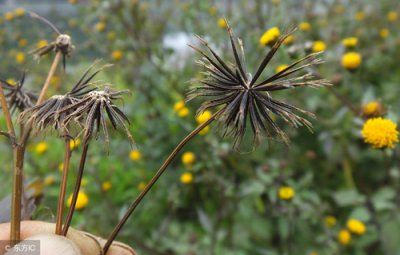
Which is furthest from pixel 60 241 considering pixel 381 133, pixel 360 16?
pixel 360 16

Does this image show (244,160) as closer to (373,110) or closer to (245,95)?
(373,110)

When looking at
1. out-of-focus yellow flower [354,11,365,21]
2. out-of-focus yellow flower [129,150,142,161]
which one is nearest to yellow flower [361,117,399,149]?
out-of-focus yellow flower [129,150,142,161]

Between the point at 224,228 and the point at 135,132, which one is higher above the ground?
the point at 135,132

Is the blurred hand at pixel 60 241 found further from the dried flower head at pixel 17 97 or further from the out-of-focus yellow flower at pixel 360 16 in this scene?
the out-of-focus yellow flower at pixel 360 16

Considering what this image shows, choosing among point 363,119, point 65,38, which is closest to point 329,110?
point 363,119

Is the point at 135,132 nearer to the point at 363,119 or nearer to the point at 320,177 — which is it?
the point at 320,177

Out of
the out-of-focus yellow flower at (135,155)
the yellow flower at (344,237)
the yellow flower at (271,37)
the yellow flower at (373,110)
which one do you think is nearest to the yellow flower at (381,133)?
the yellow flower at (373,110)
